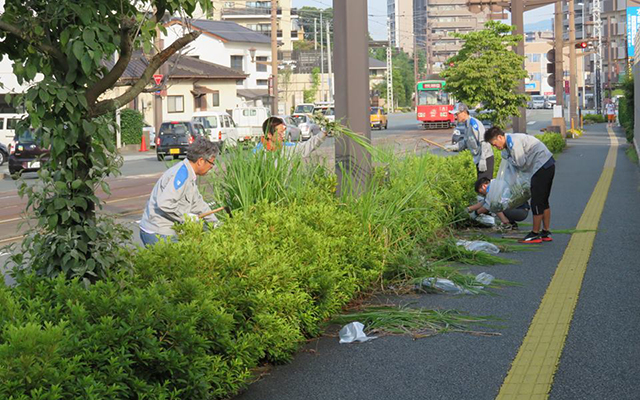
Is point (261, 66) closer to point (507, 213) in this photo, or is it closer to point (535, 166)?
point (507, 213)

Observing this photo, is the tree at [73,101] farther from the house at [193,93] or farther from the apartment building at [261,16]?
the apartment building at [261,16]

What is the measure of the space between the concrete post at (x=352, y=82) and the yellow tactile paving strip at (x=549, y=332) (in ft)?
6.70

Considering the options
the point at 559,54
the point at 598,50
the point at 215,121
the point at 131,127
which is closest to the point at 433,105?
the point at 131,127

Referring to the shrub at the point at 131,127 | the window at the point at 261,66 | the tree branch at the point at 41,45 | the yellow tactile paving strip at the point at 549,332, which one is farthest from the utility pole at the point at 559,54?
the window at the point at 261,66

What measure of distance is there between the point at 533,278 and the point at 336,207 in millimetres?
1938

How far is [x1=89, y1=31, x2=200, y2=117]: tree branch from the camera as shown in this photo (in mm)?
4914

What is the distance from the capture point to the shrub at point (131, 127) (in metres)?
43.6

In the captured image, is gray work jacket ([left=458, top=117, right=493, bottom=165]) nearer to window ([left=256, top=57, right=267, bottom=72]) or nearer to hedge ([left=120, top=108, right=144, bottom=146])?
hedge ([left=120, top=108, right=144, bottom=146])

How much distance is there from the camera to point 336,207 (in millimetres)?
7605

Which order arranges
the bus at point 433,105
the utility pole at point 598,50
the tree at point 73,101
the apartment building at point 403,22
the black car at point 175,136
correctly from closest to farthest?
the tree at point 73,101 → the black car at point 175,136 → the bus at point 433,105 → the utility pole at point 598,50 → the apartment building at point 403,22

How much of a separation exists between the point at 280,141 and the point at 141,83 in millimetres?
3094

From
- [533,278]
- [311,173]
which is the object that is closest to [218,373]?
[311,173]

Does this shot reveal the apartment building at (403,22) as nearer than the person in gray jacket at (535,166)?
No

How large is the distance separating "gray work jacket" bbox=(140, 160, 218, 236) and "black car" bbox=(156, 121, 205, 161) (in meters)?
27.2
